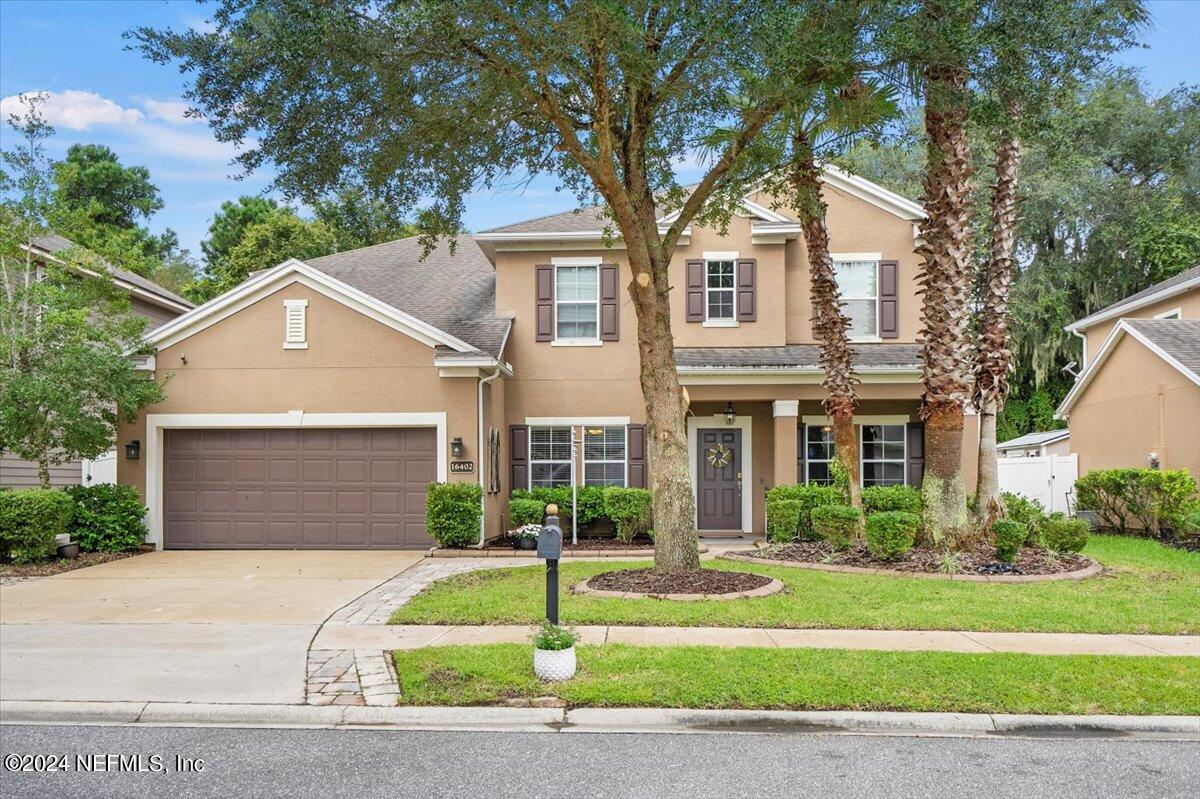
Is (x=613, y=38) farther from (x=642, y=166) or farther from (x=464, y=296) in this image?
(x=464, y=296)

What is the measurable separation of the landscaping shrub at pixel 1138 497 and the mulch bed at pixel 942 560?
14.2 feet

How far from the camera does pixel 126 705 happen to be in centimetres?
621


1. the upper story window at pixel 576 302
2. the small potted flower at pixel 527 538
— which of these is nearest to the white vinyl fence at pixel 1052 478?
the upper story window at pixel 576 302

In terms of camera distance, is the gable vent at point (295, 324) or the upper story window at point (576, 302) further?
the upper story window at point (576, 302)

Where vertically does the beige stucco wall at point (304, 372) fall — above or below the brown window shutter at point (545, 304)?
below

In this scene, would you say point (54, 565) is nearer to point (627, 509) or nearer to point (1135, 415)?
point (627, 509)

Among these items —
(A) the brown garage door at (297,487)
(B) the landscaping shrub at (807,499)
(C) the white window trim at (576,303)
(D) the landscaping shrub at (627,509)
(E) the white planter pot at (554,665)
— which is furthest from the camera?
(C) the white window trim at (576,303)

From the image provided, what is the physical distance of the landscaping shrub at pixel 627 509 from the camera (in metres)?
15.4

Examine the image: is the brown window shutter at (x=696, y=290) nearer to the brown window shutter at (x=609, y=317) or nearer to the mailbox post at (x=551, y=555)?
the brown window shutter at (x=609, y=317)

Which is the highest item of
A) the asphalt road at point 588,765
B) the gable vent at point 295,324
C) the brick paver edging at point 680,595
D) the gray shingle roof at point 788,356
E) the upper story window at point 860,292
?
the upper story window at point 860,292

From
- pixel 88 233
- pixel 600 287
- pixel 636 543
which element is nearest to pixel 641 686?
pixel 636 543

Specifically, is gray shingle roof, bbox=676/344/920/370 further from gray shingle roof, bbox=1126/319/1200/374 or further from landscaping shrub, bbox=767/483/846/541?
gray shingle roof, bbox=1126/319/1200/374

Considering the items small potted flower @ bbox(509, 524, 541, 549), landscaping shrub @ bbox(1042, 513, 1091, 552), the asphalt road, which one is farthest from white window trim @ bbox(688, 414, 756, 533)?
the asphalt road

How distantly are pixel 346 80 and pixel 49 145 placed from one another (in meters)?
7.15
